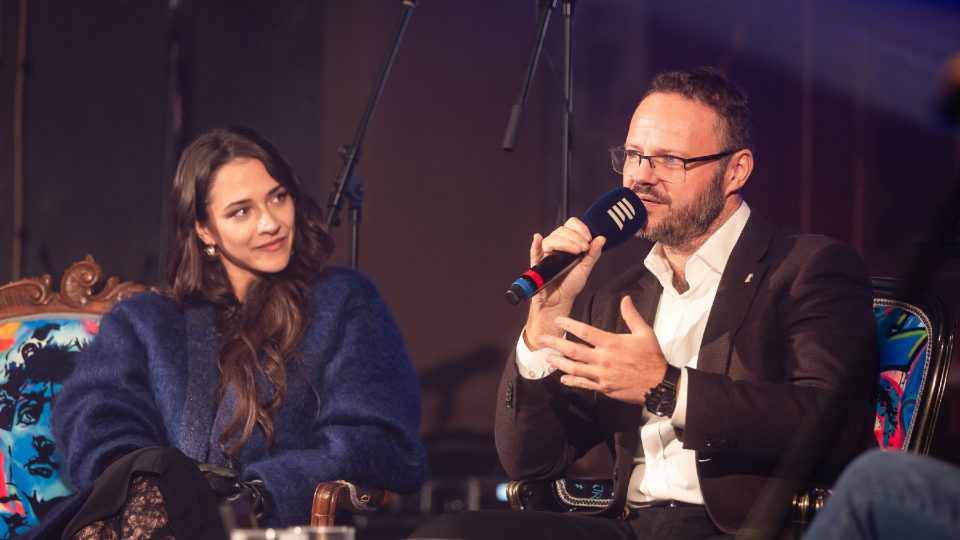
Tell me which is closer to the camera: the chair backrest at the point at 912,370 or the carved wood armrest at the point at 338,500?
the chair backrest at the point at 912,370

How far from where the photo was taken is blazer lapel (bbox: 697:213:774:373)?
6.87ft

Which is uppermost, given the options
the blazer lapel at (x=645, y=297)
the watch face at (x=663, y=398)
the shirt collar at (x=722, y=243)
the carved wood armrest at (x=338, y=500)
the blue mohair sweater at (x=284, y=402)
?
the shirt collar at (x=722, y=243)

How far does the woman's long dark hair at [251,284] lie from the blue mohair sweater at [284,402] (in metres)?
0.03

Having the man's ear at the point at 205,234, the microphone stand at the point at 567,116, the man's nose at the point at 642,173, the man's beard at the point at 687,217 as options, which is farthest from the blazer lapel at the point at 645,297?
the man's ear at the point at 205,234

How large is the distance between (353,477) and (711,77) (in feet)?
3.79

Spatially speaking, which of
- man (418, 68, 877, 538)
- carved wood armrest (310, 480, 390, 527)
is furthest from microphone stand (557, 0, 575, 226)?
carved wood armrest (310, 480, 390, 527)

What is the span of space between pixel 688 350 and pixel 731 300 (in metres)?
0.14

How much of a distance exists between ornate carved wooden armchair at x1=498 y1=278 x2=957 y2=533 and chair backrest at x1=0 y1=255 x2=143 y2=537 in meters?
1.20

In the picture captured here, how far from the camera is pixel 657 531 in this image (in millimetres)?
2072

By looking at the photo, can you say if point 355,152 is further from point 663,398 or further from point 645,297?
point 663,398

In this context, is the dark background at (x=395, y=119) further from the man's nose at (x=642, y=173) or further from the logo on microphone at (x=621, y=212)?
the logo on microphone at (x=621, y=212)

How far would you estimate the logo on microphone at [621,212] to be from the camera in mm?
2089

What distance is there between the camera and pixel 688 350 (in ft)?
7.24

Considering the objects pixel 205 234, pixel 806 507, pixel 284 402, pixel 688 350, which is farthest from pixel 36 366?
pixel 806 507
